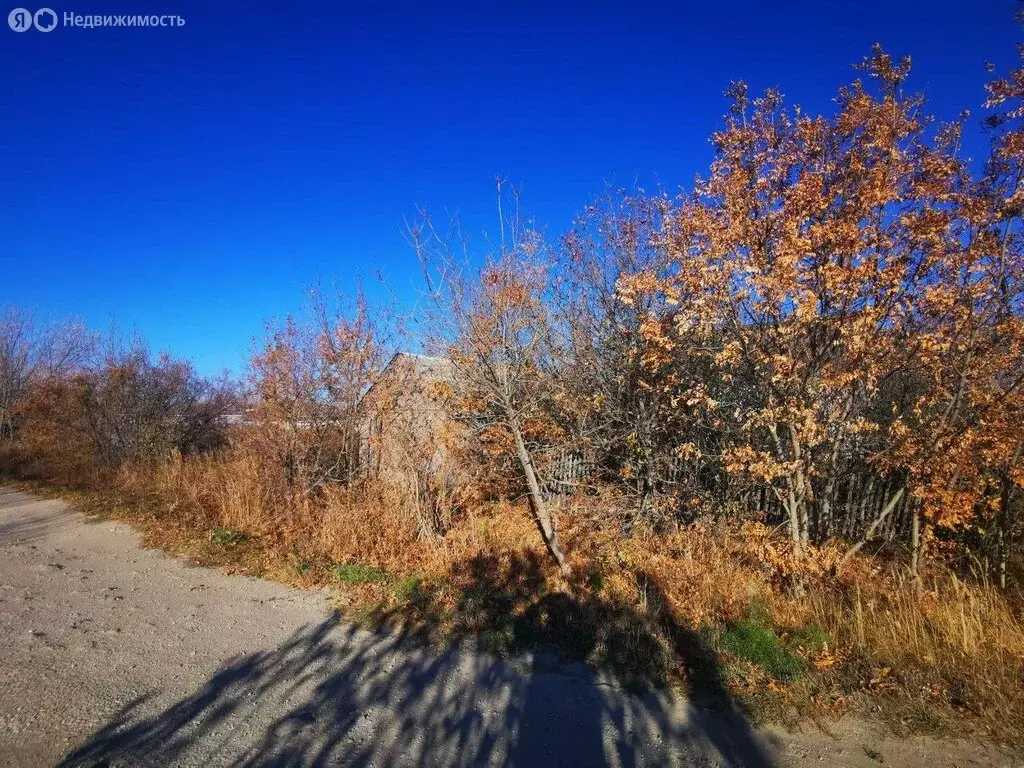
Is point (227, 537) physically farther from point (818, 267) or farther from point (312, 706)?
point (818, 267)

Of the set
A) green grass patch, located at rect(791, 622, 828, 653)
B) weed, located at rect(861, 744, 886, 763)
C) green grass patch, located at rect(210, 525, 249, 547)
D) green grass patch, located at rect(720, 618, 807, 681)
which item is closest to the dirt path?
weed, located at rect(861, 744, 886, 763)

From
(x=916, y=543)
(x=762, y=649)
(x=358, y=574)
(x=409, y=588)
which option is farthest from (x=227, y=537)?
(x=916, y=543)

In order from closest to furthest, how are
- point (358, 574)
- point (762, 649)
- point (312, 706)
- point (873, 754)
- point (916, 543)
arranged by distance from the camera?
1. point (873, 754)
2. point (312, 706)
3. point (762, 649)
4. point (916, 543)
5. point (358, 574)

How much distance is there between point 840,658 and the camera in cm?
474

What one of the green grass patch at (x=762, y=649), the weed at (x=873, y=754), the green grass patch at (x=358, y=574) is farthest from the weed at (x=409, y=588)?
the weed at (x=873, y=754)

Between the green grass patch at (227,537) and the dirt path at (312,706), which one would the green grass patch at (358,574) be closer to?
the dirt path at (312,706)

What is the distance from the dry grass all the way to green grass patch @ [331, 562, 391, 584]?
0.04 m

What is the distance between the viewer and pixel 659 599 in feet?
19.5

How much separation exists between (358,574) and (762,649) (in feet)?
15.5

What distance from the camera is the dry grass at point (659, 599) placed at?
14.1 feet

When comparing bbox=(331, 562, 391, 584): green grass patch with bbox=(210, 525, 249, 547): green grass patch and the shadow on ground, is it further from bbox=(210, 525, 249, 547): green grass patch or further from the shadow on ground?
bbox=(210, 525, 249, 547): green grass patch

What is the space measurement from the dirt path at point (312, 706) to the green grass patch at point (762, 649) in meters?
0.71

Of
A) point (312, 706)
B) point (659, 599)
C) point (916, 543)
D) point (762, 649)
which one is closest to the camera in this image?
point (312, 706)

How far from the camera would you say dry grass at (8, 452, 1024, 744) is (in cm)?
429
